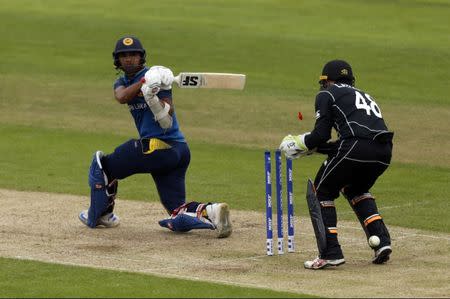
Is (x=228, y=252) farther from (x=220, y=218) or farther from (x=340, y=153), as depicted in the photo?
(x=340, y=153)

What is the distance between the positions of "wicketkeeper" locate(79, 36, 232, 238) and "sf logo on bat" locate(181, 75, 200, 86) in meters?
0.15

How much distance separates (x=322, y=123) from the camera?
11.2 m

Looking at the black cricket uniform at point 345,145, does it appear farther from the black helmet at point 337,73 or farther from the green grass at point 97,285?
the green grass at point 97,285

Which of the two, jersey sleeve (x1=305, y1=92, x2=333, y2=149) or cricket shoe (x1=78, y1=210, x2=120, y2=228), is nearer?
jersey sleeve (x1=305, y1=92, x2=333, y2=149)

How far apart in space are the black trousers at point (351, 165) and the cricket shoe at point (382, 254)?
63 cm

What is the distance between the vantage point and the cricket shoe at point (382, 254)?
36.7 ft

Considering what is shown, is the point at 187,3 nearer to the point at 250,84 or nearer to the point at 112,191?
the point at 250,84

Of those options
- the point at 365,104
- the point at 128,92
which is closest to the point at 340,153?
the point at 365,104

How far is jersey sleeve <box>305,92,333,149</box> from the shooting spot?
1114 centimetres

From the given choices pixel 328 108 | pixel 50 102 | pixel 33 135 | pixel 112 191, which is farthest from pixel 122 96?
pixel 50 102

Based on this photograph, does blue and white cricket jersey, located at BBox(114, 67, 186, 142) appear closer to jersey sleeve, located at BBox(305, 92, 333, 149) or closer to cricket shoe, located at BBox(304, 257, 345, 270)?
jersey sleeve, located at BBox(305, 92, 333, 149)

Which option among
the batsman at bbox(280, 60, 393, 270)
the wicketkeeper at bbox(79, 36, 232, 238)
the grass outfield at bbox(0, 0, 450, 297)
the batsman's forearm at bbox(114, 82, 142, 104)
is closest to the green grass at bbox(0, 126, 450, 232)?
the grass outfield at bbox(0, 0, 450, 297)

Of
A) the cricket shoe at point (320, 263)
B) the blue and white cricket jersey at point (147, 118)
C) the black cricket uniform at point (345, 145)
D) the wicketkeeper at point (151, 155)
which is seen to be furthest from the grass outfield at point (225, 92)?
the blue and white cricket jersey at point (147, 118)

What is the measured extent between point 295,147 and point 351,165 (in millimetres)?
527
